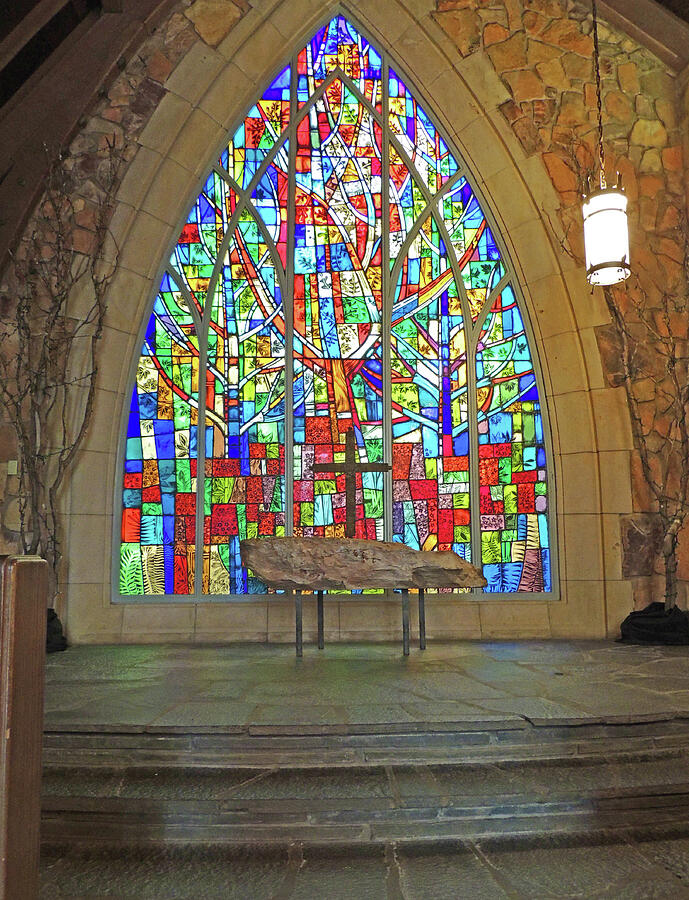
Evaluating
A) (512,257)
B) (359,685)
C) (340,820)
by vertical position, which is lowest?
(340,820)

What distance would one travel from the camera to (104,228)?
483 centimetres

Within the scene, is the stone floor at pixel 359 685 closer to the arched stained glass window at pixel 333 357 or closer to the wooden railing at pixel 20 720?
the arched stained glass window at pixel 333 357

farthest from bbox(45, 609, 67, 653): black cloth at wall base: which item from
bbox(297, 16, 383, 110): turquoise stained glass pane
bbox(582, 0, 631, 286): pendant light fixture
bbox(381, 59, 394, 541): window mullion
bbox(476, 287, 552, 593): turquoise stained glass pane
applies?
bbox(297, 16, 383, 110): turquoise stained glass pane

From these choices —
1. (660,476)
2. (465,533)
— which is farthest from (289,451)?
(660,476)

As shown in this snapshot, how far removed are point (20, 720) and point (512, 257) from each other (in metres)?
5.02

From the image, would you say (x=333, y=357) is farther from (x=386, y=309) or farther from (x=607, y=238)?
(x=607, y=238)

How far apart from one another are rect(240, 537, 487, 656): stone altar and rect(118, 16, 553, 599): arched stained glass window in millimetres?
1160

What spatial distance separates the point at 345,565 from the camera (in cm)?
376

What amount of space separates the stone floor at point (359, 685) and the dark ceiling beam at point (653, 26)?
4.03m

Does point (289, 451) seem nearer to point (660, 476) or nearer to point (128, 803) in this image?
point (660, 476)

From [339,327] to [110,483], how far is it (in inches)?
74.4

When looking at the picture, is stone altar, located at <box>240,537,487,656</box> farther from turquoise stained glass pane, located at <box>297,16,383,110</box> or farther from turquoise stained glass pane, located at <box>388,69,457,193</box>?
turquoise stained glass pane, located at <box>297,16,383,110</box>

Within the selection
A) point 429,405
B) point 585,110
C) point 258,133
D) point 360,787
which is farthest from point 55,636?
point 585,110

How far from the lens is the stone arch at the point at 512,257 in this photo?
15.5 ft
